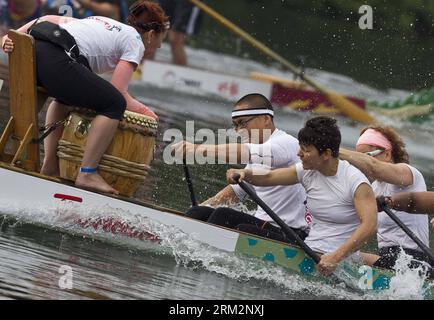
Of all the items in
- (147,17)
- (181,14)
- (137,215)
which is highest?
(181,14)

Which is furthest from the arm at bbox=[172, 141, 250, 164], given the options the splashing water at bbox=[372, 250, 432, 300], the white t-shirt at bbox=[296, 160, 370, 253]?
the splashing water at bbox=[372, 250, 432, 300]

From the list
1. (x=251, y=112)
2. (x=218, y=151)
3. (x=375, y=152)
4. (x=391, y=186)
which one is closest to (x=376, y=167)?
(x=375, y=152)

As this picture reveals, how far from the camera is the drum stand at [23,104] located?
1024 centimetres

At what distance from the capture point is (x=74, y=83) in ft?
33.4

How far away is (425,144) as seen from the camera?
2350cm

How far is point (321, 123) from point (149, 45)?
169 cm

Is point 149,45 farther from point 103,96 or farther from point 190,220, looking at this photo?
point 190,220

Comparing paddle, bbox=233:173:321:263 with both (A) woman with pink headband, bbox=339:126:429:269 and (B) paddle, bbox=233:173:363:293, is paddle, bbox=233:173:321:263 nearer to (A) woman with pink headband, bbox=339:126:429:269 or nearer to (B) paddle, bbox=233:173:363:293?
(B) paddle, bbox=233:173:363:293

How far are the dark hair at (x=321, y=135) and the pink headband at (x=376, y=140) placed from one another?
2.75ft

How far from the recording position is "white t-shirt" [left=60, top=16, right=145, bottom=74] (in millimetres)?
10320

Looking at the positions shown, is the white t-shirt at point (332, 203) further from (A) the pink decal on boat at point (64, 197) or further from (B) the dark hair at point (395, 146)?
(A) the pink decal on boat at point (64, 197)

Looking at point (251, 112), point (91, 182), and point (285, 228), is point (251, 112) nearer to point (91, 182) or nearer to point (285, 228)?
point (285, 228)

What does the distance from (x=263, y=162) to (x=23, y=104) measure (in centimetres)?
190

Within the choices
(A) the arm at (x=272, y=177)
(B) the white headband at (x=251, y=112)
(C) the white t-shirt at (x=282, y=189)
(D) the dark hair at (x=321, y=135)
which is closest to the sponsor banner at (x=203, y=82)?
(C) the white t-shirt at (x=282, y=189)
